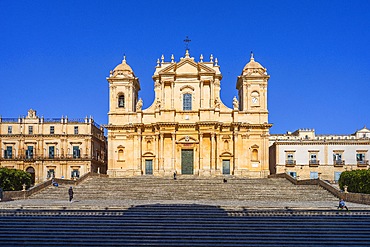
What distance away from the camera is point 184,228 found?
19750 mm

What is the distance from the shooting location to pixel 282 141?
56.2 metres

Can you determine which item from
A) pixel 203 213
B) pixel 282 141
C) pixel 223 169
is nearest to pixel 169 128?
pixel 223 169

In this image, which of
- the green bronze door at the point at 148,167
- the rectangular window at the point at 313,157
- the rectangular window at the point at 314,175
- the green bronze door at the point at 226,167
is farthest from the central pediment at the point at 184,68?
the rectangular window at the point at 314,175

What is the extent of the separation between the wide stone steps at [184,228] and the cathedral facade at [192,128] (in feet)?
83.6

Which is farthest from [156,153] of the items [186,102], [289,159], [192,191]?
[289,159]

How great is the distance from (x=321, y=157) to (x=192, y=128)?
17.2 meters

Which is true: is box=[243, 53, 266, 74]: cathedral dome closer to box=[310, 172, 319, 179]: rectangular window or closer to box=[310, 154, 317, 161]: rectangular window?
box=[310, 154, 317, 161]: rectangular window

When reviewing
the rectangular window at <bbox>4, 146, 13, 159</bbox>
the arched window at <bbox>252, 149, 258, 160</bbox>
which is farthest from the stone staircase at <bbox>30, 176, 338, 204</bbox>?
the rectangular window at <bbox>4, 146, 13, 159</bbox>

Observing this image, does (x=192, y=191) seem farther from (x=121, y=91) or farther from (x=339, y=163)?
(x=339, y=163)

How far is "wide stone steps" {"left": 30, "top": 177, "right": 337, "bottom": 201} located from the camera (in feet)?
109

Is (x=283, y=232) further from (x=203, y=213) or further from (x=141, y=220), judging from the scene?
(x=141, y=220)

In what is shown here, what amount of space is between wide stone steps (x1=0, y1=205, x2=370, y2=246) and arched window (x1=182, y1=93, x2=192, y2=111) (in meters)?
27.2

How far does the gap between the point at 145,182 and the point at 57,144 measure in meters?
22.7

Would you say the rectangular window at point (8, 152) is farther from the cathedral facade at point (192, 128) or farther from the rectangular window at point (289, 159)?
the rectangular window at point (289, 159)
